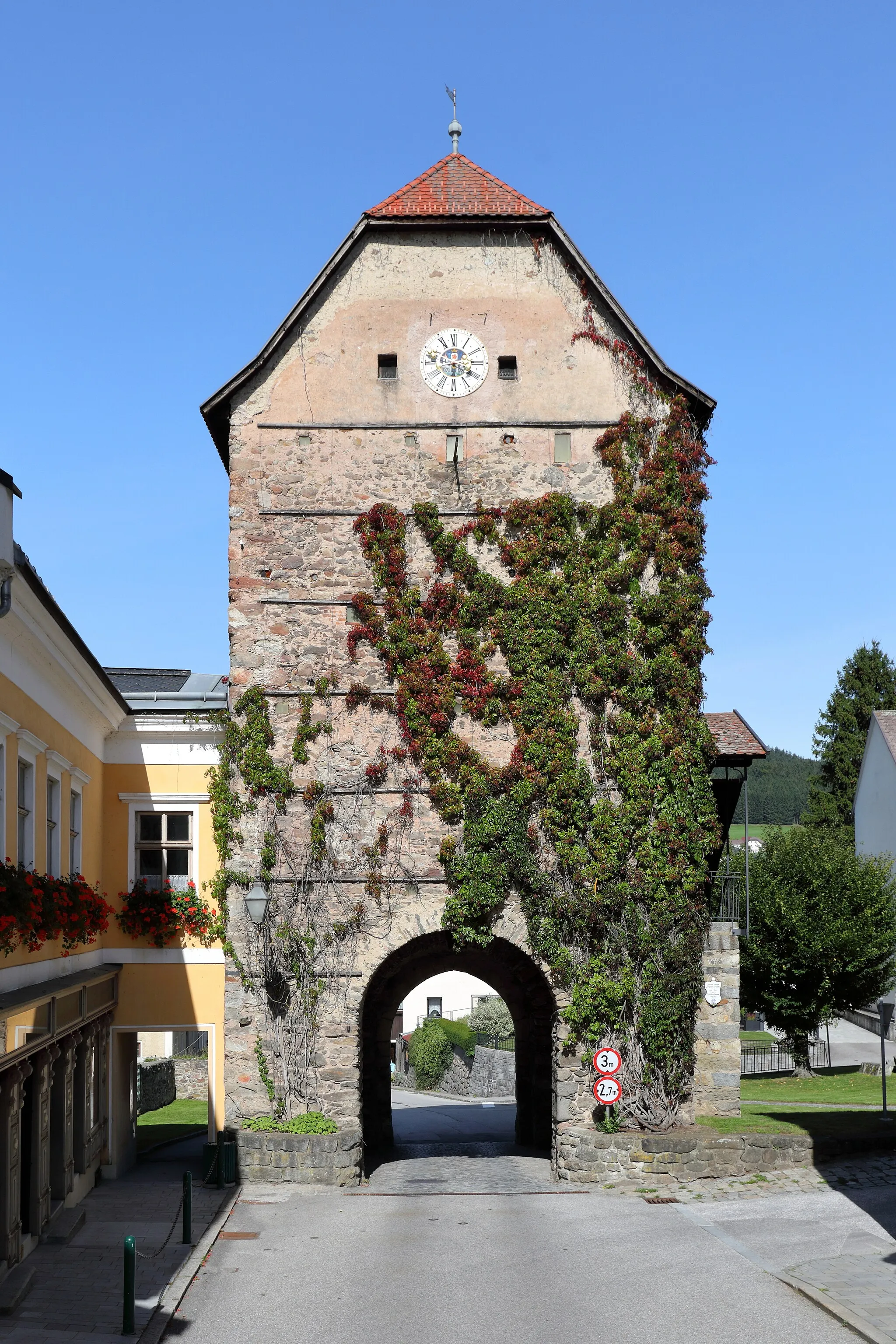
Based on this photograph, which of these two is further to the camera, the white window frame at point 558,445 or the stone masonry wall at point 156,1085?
the stone masonry wall at point 156,1085

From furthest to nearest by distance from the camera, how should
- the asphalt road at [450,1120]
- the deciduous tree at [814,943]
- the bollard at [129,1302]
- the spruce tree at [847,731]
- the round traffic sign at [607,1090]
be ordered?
the spruce tree at [847,731], the deciduous tree at [814,943], the asphalt road at [450,1120], the round traffic sign at [607,1090], the bollard at [129,1302]

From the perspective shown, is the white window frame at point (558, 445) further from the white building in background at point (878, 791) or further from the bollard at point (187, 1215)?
the white building in background at point (878, 791)

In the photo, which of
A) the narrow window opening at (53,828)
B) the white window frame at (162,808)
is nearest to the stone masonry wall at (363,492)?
the white window frame at (162,808)

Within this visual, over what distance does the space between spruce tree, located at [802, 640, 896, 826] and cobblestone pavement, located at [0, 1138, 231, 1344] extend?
4067cm

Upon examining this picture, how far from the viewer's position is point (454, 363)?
69.8 ft

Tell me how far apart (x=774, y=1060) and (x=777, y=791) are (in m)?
87.0

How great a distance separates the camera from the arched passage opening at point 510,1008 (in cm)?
2375

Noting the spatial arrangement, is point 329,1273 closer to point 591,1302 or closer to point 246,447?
point 591,1302

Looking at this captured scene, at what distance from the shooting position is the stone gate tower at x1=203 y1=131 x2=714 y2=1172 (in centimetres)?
1991

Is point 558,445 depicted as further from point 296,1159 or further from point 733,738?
point 296,1159

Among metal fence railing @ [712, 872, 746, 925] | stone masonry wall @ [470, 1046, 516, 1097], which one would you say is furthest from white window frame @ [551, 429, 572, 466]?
stone masonry wall @ [470, 1046, 516, 1097]

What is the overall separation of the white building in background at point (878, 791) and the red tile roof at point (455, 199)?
29.7 meters

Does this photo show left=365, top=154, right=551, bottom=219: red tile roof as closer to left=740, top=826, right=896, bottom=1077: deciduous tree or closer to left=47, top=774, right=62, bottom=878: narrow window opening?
left=47, top=774, right=62, bottom=878: narrow window opening

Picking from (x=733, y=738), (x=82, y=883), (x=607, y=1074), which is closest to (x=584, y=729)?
(x=733, y=738)
